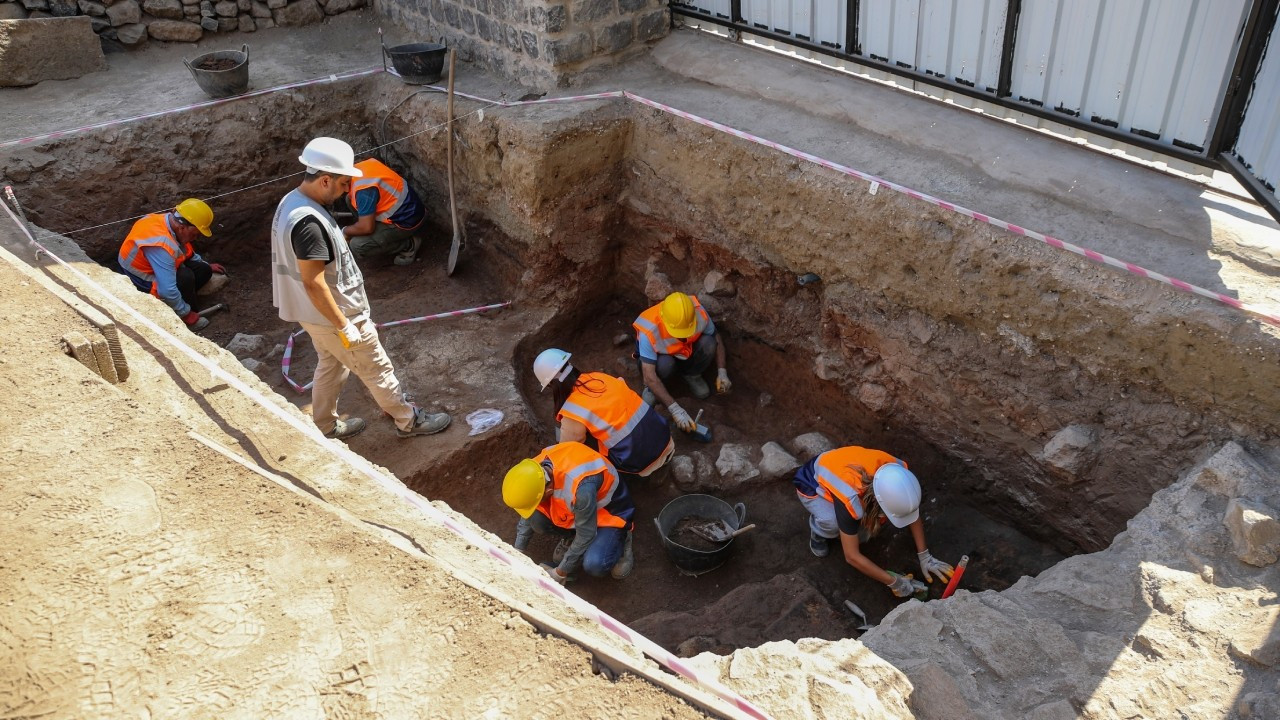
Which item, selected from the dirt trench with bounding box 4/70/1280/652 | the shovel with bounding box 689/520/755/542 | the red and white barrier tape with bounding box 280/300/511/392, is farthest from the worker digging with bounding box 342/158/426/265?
the shovel with bounding box 689/520/755/542

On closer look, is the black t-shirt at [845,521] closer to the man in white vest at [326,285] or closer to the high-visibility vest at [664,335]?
the high-visibility vest at [664,335]

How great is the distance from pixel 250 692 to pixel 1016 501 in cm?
400

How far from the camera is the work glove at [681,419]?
19.1 feet

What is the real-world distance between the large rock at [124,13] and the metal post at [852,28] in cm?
622

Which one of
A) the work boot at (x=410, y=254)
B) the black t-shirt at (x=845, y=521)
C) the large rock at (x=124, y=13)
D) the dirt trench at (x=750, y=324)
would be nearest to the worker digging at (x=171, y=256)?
the dirt trench at (x=750, y=324)

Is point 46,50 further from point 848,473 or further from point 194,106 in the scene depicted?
point 848,473

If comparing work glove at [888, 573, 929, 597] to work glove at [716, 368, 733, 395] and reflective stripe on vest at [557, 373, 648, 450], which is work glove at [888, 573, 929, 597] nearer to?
reflective stripe on vest at [557, 373, 648, 450]

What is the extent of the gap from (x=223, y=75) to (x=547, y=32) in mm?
2655

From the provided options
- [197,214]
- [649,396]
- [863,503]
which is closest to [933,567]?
[863,503]

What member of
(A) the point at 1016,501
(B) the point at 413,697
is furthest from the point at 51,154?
(A) the point at 1016,501

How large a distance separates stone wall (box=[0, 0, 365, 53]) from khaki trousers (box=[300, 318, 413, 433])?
4.72 metres

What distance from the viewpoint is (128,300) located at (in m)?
4.87

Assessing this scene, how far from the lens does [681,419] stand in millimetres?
5832

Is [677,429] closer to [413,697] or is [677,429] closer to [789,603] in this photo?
[789,603]
